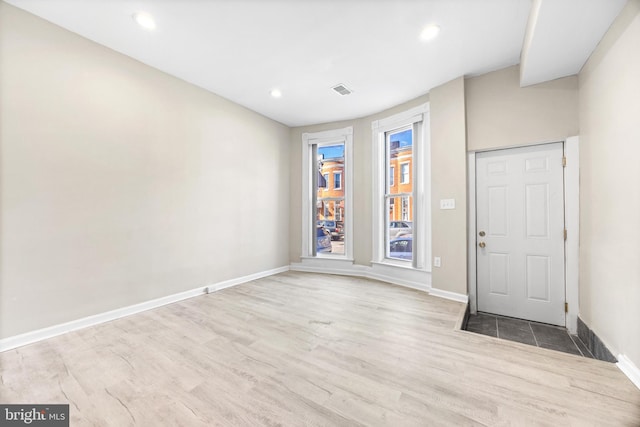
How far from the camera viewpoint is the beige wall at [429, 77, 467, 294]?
3291 millimetres

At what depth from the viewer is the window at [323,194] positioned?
16.5ft

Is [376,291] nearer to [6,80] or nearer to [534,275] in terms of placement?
[534,275]

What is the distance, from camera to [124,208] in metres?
2.83

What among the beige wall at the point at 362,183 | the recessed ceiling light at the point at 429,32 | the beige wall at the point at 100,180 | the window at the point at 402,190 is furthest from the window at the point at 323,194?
the recessed ceiling light at the point at 429,32

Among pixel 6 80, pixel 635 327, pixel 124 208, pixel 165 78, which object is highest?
pixel 165 78

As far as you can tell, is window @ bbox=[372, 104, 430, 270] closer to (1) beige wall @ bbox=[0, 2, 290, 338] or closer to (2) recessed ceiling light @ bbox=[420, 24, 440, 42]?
(2) recessed ceiling light @ bbox=[420, 24, 440, 42]

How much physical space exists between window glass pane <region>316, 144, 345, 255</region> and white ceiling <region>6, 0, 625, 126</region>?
1731mm

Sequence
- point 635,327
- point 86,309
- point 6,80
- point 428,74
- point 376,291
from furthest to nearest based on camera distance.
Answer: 1. point 376,291
2. point 428,74
3. point 86,309
4. point 6,80
5. point 635,327

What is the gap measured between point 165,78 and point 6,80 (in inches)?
54.7

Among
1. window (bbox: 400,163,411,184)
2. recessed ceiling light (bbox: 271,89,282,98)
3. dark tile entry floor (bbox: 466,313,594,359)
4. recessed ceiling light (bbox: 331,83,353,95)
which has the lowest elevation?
dark tile entry floor (bbox: 466,313,594,359)

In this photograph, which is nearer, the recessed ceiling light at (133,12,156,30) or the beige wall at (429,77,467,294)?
the recessed ceiling light at (133,12,156,30)

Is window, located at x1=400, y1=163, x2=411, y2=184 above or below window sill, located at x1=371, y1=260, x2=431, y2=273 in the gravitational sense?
above

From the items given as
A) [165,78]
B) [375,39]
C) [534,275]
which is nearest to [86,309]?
[165,78]

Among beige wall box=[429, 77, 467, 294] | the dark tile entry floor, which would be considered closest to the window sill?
beige wall box=[429, 77, 467, 294]
